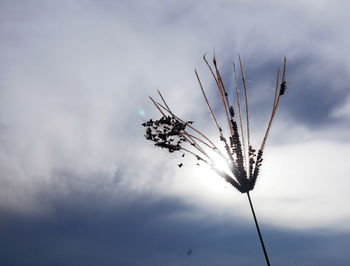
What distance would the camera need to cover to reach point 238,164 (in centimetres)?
996

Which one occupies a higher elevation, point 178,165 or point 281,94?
point 281,94

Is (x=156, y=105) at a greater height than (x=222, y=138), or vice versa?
(x=156, y=105)

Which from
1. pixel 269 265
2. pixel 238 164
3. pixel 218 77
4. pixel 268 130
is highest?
pixel 218 77

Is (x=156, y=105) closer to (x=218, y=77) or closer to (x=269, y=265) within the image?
(x=218, y=77)

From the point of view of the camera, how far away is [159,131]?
10.1 metres

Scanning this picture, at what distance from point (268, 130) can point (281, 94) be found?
131 cm

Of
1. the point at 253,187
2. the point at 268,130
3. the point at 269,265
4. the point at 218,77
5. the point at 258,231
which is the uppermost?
the point at 218,77

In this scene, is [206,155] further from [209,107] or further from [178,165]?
[209,107]

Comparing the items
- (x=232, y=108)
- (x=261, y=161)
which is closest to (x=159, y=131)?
(x=232, y=108)

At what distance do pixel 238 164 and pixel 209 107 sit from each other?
8.09 feet

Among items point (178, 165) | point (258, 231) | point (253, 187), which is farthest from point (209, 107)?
point (258, 231)

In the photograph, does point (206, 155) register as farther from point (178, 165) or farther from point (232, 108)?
point (232, 108)

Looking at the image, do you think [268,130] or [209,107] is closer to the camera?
[209,107]

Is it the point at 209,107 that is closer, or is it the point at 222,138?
the point at 209,107
